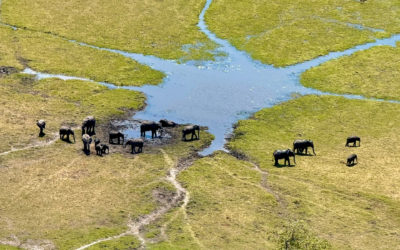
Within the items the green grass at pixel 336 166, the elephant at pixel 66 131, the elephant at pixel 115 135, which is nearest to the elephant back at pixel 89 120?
the elephant at pixel 66 131

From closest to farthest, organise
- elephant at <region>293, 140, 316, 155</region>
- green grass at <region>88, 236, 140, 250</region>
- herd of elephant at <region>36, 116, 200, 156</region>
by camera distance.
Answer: green grass at <region>88, 236, 140, 250</region>
herd of elephant at <region>36, 116, 200, 156</region>
elephant at <region>293, 140, 316, 155</region>

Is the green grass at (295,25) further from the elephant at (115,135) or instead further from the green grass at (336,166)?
the elephant at (115,135)

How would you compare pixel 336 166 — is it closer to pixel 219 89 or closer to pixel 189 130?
pixel 189 130

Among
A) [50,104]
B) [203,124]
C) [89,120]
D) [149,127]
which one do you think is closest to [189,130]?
[149,127]

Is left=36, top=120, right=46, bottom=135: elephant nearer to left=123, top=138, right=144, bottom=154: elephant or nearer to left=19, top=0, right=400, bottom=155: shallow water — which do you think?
left=123, top=138, right=144, bottom=154: elephant

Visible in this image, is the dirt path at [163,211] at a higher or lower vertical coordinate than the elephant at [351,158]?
lower

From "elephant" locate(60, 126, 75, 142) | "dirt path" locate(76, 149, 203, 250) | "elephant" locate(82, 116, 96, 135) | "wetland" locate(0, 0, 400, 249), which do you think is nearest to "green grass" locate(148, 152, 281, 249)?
"wetland" locate(0, 0, 400, 249)

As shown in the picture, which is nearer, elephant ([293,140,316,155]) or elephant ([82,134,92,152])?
elephant ([82,134,92,152])

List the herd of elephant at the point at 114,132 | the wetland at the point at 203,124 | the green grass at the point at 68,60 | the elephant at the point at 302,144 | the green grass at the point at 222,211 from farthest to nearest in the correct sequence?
the green grass at the point at 68,60, the elephant at the point at 302,144, the herd of elephant at the point at 114,132, the wetland at the point at 203,124, the green grass at the point at 222,211
